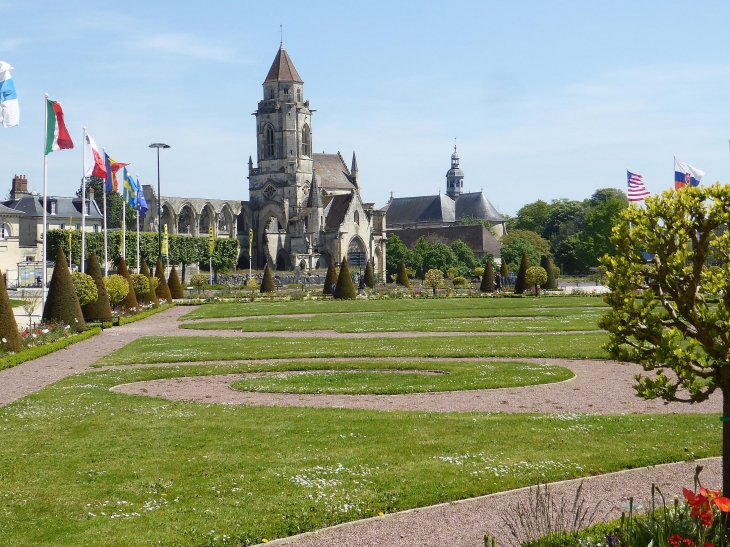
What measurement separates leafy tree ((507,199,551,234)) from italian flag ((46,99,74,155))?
111 m

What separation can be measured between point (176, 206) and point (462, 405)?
78.9 metres

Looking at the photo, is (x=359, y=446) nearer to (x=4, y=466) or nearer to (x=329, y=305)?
(x=4, y=466)

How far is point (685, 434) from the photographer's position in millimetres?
10742

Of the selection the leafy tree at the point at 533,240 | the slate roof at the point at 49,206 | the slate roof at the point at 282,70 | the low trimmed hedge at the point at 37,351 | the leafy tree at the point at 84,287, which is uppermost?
the slate roof at the point at 282,70

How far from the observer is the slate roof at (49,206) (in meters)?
74.2

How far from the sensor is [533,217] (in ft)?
453

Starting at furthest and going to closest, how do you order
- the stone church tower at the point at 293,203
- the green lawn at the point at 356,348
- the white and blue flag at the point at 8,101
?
1. the stone church tower at the point at 293,203
2. the white and blue flag at the point at 8,101
3. the green lawn at the point at 356,348

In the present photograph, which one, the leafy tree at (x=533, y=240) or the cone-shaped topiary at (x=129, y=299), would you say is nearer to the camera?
the cone-shaped topiary at (x=129, y=299)

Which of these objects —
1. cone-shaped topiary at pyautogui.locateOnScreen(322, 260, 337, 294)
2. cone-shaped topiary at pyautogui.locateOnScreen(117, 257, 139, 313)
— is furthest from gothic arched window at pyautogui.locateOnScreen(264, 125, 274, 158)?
cone-shaped topiary at pyautogui.locateOnScreen(117, 257, 139, 313)

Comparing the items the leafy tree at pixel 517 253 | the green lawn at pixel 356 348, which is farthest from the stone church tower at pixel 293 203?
the green lawn at pixel 356 348

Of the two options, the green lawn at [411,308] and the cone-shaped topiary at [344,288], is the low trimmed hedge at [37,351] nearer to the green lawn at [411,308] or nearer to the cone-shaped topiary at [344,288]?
the green lawn at [411,308]

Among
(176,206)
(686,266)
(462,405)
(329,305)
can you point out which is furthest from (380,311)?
(176,206)

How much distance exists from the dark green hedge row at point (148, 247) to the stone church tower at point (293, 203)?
635cm

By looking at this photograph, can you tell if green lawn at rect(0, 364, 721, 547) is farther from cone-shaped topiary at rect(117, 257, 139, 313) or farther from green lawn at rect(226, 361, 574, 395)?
cone-shaped topiary at rect(117, 257, 139, 313)
